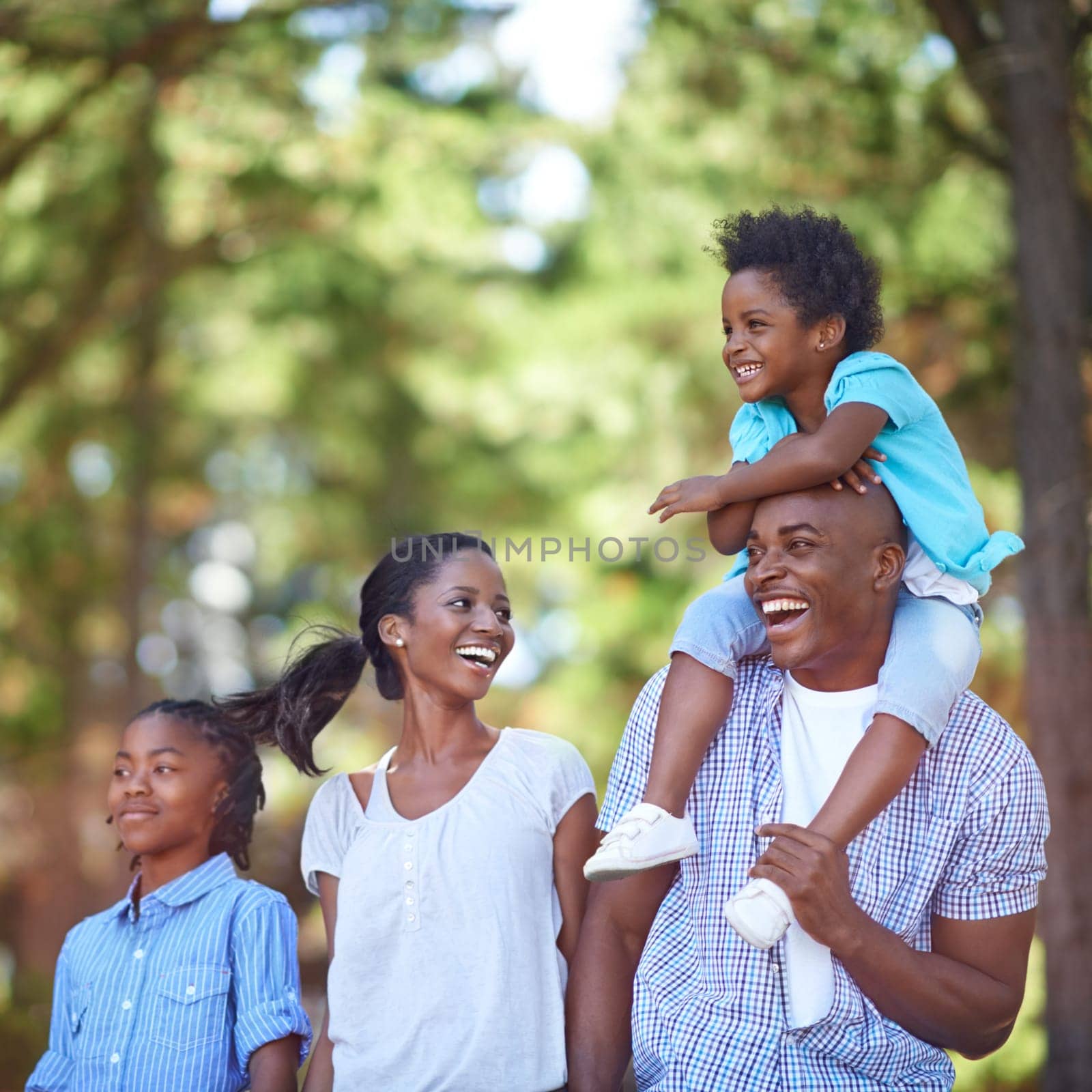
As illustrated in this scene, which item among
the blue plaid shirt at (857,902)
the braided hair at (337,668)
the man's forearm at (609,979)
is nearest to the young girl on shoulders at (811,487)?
the blue plaid shirt at (857,902)

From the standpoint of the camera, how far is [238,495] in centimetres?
1883

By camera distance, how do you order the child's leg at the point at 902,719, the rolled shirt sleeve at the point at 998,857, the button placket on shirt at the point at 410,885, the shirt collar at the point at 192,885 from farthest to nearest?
the shirt collar at the point at 192,885, the button placket on shirt at the point at 410,885, the rolled shirt sleeve at the point at 998,857, the child's leg at the point at 902,719

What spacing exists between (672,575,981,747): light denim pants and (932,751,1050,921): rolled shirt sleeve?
7.7 inches

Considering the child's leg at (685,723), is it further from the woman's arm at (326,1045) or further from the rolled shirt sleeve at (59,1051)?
the rolled shirt sleeve at (59,1051)

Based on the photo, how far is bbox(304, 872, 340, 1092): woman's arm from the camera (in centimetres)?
310

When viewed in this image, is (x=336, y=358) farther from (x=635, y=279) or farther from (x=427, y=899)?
(x=427, y=899)

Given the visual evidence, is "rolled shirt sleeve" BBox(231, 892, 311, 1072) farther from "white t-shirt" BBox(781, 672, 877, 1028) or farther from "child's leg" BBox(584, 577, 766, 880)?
"white t-shirt" BBox(781, 672, 877, 1028)

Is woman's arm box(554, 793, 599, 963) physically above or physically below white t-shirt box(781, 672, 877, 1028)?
below

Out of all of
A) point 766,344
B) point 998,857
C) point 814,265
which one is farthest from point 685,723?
point 814,265

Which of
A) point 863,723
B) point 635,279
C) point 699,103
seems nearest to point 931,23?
point 699,103

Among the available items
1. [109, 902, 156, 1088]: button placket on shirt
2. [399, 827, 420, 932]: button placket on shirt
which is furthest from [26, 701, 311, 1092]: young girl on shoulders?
[399, 827, 420, 932]: button placket on shirt

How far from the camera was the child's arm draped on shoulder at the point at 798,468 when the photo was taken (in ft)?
8.95

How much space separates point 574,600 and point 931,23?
646 centimetres

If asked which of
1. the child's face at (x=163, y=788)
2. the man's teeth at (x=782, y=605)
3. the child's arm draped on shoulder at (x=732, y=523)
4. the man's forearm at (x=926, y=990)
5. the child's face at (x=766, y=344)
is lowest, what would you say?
the man's forearm at (x=926, y=990)
